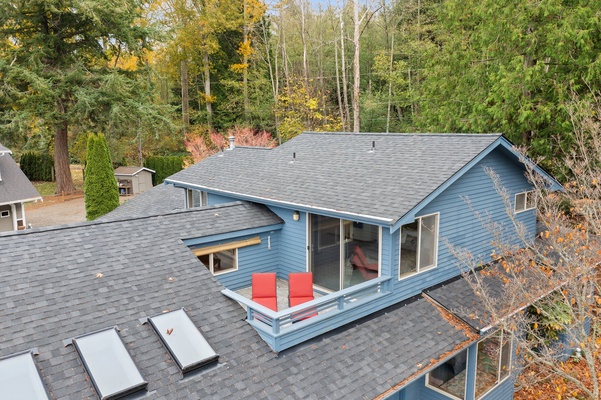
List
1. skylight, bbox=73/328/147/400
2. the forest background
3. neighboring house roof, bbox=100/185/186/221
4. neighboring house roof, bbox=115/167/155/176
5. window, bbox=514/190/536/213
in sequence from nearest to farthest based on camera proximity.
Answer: skylight, bbox=73/328/147/400 < window, bbox=514/190/536/213 < the forest background < neighboring house roof, bbox=100/185/186/221 < neighboring house roof, bbox=115/167/155/176

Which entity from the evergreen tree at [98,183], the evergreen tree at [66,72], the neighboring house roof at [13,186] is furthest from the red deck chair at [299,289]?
the evergreen tree at [66,72]

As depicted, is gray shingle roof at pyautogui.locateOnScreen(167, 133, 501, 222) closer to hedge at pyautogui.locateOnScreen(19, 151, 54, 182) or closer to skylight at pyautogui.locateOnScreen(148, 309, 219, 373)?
skylight at pyautogui.locateOnScreen(148, 309, 219, 373)

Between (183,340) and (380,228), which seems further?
(380,228)

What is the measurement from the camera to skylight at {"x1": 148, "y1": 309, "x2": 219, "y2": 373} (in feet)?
19.4

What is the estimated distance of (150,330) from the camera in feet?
20.8

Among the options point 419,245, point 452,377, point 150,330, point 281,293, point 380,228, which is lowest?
point 452,377

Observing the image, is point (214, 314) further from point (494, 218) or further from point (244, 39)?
point (244, 39)

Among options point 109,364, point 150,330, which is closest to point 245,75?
point 150,330

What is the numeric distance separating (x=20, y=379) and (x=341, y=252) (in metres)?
6.18

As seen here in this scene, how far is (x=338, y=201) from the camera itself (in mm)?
9336

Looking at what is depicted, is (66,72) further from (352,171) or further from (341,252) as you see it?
(341,252)

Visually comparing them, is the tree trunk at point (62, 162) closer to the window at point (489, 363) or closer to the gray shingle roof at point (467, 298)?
the gray shingle roof at point (467, 298)

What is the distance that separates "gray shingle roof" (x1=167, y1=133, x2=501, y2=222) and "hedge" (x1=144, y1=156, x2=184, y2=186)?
18.9m

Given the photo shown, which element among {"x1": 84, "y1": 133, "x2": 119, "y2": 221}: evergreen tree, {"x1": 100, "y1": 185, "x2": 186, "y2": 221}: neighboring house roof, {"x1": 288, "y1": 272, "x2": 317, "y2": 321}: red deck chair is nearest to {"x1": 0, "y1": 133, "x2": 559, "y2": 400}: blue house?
{"x1": 288, "y1": 272, "x2": 317, "y2": 321}: red deck chair
